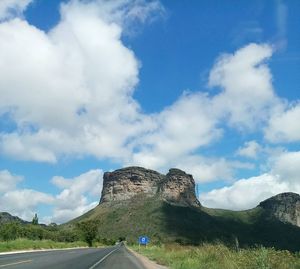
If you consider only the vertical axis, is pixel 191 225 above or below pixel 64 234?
above

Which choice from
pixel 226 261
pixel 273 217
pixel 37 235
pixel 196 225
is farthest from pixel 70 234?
pixel 226 261

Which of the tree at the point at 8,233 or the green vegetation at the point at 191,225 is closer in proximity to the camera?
the tree at the point at 8,233

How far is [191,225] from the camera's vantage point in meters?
155

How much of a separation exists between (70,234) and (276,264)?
378ft

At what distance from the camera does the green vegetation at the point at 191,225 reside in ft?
→ 469

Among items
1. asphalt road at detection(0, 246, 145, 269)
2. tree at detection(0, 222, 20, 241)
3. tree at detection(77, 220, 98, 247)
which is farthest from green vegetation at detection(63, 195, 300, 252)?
asphalt road at detection(0, 246, 145, 269)

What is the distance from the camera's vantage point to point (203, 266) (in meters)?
21.8

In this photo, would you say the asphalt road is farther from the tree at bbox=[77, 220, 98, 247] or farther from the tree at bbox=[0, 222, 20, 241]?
the tree at bbox=[77, 220, 98, 247]

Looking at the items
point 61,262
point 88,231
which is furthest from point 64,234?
point 61,262

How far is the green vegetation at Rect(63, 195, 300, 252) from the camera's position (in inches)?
5625

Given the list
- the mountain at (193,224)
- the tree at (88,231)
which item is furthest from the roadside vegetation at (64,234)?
the mountain at (193,224)

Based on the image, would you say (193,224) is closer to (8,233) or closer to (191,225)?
(191,225)

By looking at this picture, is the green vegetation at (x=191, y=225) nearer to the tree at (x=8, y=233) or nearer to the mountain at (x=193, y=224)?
the mountain at (x=193, y=224)

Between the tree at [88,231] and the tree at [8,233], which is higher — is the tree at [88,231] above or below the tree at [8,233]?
above
